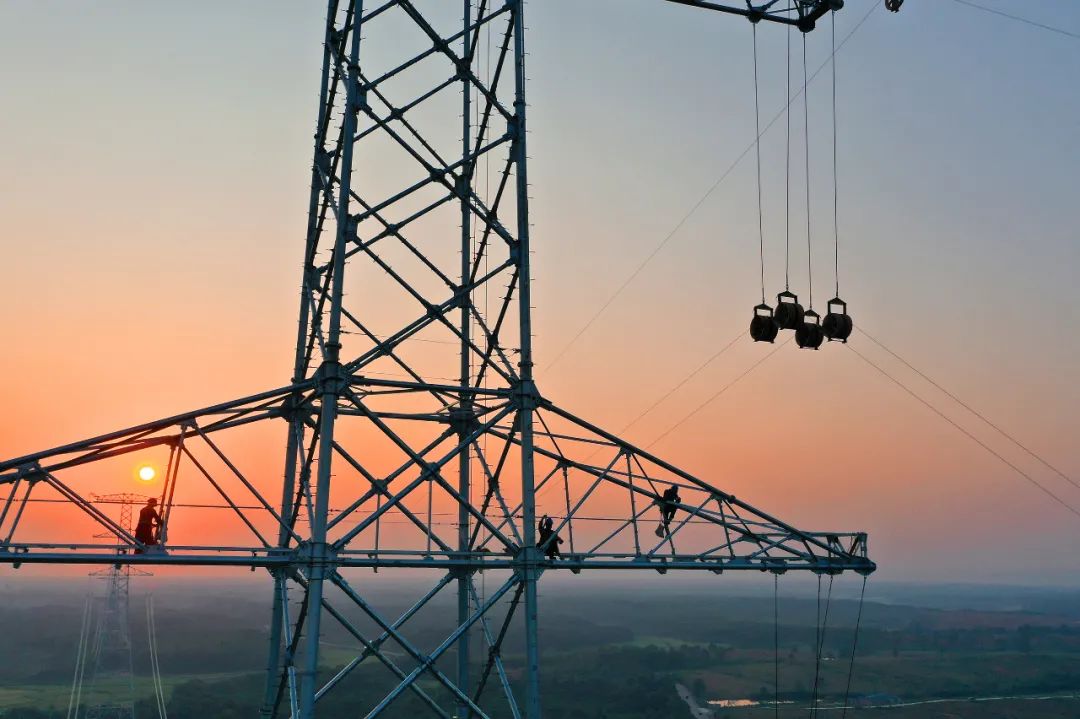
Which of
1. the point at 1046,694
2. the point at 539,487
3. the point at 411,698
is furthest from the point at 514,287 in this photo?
the point at 1046,694

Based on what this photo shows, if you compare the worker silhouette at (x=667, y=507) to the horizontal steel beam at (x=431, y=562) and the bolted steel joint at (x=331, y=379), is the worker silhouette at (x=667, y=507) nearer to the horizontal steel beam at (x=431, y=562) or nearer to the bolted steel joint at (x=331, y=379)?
the horizontal steel beam at (x=431, y=562)

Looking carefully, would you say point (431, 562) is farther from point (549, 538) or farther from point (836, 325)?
point (836, 325)

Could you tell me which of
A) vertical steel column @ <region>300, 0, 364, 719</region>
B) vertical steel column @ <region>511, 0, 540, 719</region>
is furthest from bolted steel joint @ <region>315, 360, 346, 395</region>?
vertical steel column @ <region>511, 0, 540, 719</region>

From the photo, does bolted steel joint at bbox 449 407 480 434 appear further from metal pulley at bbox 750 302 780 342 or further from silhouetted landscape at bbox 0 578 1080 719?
silhouetted landscape at bbox 0 578 1080 719

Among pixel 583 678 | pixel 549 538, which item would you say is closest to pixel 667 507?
pixel 549 538

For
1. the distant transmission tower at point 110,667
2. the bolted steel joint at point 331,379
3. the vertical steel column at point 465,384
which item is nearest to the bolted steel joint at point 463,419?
the vertical steel column at point 465,384
